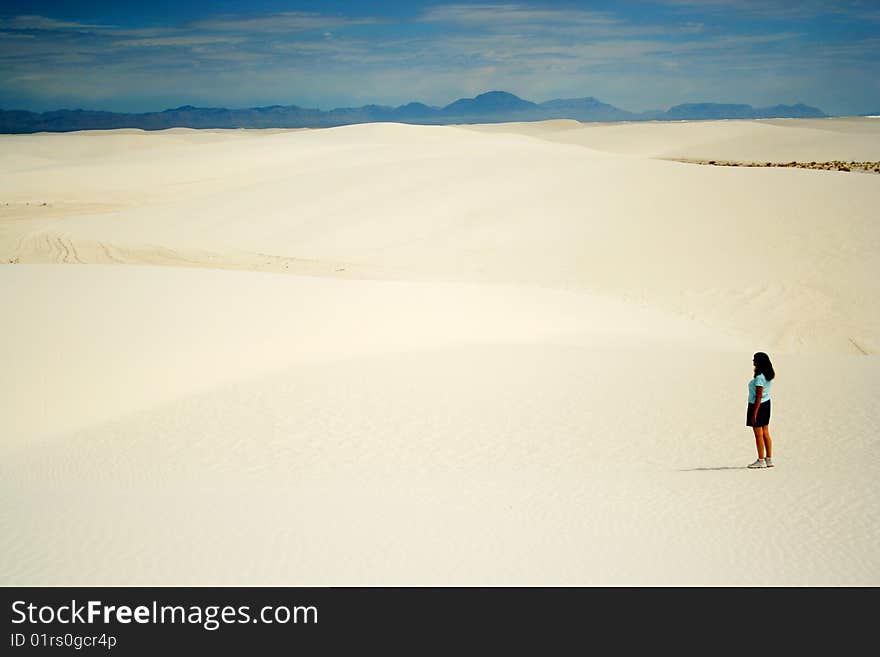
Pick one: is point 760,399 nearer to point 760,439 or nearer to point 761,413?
point 761,413

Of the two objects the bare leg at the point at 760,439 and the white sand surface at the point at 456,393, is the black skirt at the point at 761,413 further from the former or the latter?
the white sand surface at the point at 456,393

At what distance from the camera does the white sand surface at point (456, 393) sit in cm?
652

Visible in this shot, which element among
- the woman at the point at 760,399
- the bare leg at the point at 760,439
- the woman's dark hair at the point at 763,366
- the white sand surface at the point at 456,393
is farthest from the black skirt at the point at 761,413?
the white sand surface at the point at 456,393

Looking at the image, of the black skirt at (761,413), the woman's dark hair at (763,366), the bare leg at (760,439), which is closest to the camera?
the woman's dark hair at (763,366)

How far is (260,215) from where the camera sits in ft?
92.5

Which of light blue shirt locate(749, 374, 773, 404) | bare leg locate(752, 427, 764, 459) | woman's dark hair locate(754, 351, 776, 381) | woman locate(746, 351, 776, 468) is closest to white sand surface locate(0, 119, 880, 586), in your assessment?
bare leg locate(752, 427, 764, 459)

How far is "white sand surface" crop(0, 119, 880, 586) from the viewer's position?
21.4 ft

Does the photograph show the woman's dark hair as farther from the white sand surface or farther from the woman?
the white sand surface

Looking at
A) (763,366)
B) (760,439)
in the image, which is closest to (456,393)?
(760,439)

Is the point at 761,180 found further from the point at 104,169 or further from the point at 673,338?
the point at 104,169

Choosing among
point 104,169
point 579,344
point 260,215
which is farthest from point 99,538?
point 104,169

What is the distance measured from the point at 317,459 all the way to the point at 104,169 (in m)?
40.5

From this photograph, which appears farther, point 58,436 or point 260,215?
point 260,215

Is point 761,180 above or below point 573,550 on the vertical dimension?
above
